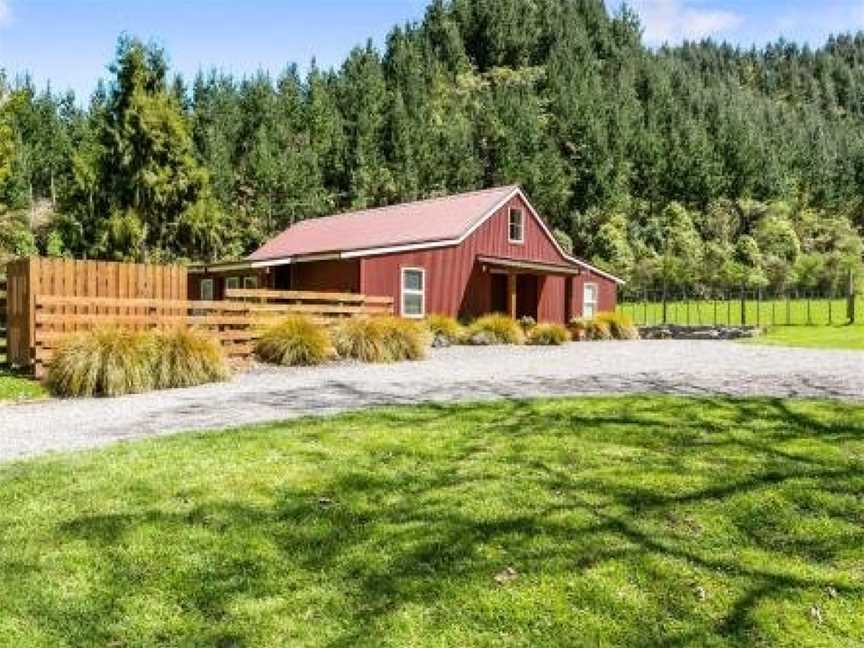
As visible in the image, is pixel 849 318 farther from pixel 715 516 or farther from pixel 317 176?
pixel 317 176

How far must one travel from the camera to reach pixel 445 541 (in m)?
4.90

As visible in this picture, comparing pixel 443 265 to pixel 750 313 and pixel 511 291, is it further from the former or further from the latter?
pixel 750 313

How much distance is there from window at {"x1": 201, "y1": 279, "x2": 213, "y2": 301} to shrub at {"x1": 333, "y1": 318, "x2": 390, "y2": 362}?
697 inches

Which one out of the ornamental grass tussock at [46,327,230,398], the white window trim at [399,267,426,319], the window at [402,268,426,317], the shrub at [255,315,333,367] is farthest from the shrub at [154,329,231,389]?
the window at [402,268,426,317]

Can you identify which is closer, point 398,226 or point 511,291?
point 511,291

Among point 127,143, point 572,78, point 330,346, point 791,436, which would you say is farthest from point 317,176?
point 791,436

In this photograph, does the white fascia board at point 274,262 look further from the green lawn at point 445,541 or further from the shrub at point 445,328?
the green lawn at point 445,541

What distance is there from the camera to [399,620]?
408 cm

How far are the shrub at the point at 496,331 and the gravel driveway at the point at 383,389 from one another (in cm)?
701

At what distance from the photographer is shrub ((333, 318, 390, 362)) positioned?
16.4 meters

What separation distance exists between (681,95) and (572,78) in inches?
971

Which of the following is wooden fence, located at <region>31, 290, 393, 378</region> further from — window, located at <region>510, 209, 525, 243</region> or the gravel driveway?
window, located at <region>510, 209, 525, 243</region>

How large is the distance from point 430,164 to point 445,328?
5199 cm

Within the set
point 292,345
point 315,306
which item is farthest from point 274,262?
point 292,345
